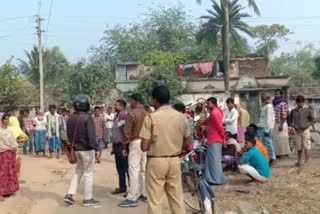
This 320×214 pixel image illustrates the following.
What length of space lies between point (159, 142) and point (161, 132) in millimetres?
113

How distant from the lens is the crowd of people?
19.9ft

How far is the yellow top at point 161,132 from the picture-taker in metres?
6.02

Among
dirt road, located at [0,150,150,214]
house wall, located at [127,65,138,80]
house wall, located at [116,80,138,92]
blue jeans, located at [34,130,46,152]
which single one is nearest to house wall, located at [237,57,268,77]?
house wall, located at [127,65,138,80]

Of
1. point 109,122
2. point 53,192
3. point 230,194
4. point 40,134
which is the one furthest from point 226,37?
point 230,194

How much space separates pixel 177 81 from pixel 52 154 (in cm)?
1694

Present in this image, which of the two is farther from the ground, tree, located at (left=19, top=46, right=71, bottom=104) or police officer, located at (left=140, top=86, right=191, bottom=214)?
tree, located at (left=19, top=46, right=71, bottom=104)

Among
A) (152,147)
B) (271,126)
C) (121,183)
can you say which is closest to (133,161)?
(121,183)

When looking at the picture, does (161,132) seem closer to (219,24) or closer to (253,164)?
(253,164)

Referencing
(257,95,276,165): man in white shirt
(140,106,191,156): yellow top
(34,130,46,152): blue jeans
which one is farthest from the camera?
(34,130,46,152): blue jeans

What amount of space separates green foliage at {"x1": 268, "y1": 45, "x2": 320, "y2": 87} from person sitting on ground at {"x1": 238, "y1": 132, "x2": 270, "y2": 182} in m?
49.6

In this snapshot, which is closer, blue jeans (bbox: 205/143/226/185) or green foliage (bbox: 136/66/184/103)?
blue jeans (bbox: 205/143/226/185)

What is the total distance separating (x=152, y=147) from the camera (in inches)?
238

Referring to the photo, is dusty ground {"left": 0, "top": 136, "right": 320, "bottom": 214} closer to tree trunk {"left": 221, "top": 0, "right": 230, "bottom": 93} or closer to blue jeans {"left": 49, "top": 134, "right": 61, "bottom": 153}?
blue jeans {"left": 49, "top": 134, "right": 61, "bottom": 153}

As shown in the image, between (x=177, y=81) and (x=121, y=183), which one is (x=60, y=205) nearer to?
(x=121, y=183)
